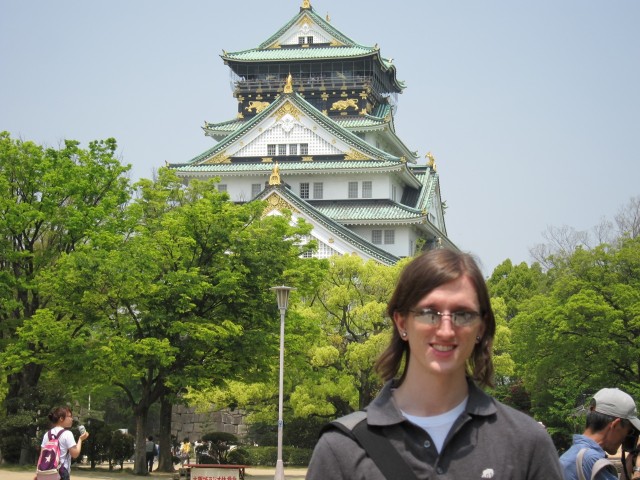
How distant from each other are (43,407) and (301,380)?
11.4 meters

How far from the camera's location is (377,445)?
3.36 m

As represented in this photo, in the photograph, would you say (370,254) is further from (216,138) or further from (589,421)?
(589,421)

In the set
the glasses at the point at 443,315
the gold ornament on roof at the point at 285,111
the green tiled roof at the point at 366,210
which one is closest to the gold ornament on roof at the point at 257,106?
the gold ornament on roof at the point at 285,111

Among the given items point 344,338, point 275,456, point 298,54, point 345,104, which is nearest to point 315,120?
point 345,104

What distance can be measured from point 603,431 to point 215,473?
66.3ft

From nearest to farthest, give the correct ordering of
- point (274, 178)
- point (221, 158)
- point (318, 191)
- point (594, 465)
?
point (594, 465), point (274, 178), point (318, 191), point (221, 158)

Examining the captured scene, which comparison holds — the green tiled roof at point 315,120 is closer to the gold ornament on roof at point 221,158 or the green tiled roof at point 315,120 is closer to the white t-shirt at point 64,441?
the gold ornament on roof at point 221,158

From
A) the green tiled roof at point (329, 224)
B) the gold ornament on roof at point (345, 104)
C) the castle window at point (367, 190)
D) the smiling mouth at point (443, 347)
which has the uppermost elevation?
the gold ornament on roof at point (345, 104)

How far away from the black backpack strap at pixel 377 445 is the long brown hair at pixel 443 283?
0.96ft

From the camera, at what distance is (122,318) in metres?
30.1

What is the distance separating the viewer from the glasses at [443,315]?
11.5 ft

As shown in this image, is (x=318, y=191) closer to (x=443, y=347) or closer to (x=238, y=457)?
(x=238, y=457)

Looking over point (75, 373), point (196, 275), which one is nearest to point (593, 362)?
point (196, 275)

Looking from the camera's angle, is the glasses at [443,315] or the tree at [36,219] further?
the tree at [36,219]
